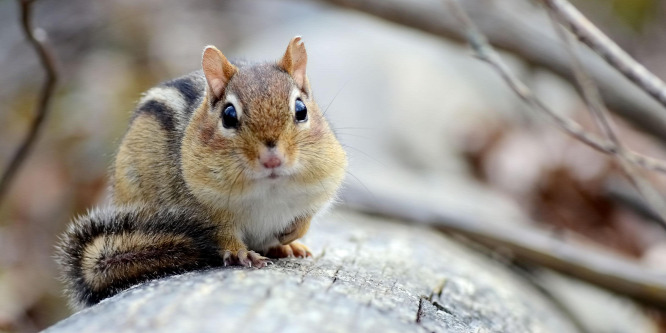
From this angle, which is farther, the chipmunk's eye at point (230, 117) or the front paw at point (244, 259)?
the chipmunk's eye at point (230, 117)

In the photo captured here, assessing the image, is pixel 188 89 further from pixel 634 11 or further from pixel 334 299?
pixel 634 11

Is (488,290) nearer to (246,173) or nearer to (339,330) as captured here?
(246,173)

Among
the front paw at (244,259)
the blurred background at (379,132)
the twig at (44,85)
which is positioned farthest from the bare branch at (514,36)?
the front paw at (244,259)

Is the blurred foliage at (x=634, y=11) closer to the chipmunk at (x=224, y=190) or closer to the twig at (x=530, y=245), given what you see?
the twig at (x=530, y=245)

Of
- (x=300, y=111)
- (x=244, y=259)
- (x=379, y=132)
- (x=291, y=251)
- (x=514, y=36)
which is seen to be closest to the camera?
(x=244, y=259)

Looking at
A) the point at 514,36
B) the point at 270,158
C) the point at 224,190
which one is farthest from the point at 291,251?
the point at 514,36

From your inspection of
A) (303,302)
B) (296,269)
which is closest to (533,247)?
(296,269)
